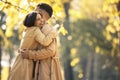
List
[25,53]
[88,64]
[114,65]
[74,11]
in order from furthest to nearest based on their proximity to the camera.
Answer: [88,64]
[74,11]
[114,65]
[25,53]

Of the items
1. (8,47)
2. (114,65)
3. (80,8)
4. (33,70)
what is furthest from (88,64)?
(33,70)

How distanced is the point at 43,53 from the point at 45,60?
0.62ft

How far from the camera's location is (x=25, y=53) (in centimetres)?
850

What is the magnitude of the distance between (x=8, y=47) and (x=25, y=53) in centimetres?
Result: 1489

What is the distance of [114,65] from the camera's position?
35750mm

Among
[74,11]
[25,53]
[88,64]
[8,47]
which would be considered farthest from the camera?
[88,64]

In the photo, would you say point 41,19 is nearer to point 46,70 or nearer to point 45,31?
point 45,31

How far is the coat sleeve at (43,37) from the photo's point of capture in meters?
8.40

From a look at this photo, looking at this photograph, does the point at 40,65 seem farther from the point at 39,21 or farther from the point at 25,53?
the point at 39,21

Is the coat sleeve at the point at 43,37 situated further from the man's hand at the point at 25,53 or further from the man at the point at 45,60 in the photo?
the man's hand at the point at 25,53

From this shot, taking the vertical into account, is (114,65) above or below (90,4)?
below

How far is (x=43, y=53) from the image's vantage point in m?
8.44

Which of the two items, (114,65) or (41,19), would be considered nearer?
(41,19)

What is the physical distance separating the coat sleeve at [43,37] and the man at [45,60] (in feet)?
0.30
